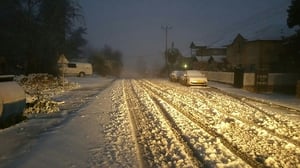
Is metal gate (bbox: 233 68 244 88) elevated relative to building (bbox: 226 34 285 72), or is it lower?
lower

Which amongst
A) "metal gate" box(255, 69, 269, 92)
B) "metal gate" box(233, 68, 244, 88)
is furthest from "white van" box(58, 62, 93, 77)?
"metal gate" box(255, 69, 269, 92)

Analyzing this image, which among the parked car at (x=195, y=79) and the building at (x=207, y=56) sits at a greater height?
the building at (x=207, y=56)

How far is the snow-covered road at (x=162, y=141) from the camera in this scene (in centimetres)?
799

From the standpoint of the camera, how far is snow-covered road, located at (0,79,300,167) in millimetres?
7988

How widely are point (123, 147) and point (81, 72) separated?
209 ft

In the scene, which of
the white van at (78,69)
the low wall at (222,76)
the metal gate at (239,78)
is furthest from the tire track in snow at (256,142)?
the white van at (78,69)

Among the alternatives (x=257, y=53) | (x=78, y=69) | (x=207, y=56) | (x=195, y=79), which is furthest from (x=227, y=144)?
(x=207, y=56)

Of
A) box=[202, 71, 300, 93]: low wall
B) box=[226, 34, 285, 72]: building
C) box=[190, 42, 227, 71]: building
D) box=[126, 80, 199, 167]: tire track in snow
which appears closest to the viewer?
box=[126, 80, 199, 167]: tire track in snow

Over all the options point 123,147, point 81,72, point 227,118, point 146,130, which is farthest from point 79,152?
point 81,72

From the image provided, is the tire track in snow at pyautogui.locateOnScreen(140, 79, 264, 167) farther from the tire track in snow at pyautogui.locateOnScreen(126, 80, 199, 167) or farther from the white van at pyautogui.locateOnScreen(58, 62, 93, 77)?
the white van at pyautogui.locateOnScreen(58, 62, 93, 77)

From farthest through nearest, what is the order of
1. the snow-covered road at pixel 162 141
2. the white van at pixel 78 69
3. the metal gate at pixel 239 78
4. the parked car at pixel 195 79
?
the white van at pixel 78 69, the parked car at pixel 195 79, the metal gate at pixel 239 78, the snow-covered road at pixel 162 141

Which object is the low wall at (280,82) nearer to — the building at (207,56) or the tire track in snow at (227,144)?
the tire track in snow at (227,144)

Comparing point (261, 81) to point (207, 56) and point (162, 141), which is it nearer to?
point (162, 141)

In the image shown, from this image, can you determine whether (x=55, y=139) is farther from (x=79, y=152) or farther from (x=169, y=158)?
(x=169, y=158)
